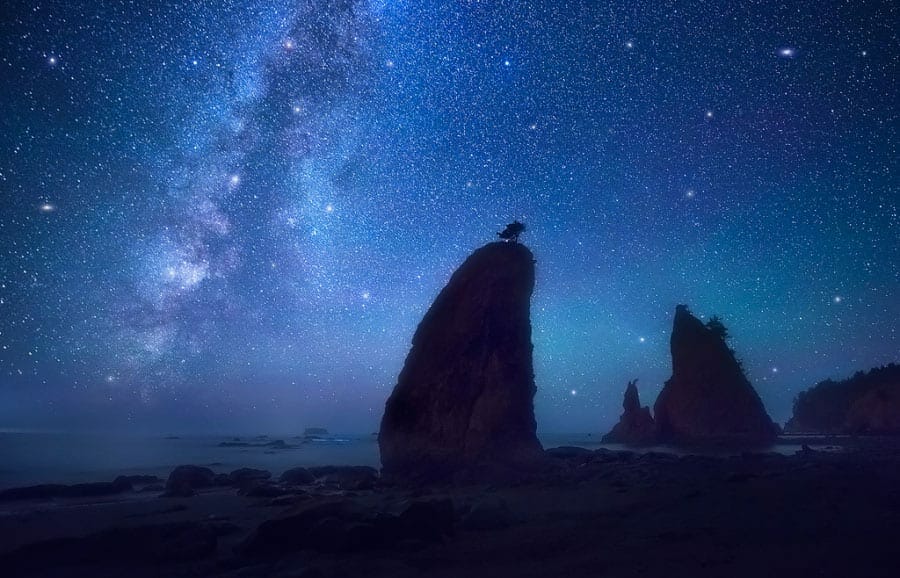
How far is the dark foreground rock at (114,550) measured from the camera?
10.1 m

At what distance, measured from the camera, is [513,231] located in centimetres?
2739

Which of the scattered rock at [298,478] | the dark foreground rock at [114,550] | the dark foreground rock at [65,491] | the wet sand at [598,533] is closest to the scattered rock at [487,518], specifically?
the wet sand at [598,533]

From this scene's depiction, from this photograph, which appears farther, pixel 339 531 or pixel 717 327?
pixel 717 327

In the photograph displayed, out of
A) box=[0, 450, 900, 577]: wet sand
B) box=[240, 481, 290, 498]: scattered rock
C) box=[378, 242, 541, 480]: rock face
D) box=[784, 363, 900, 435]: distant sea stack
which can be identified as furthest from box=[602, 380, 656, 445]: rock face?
box=[240, 481, 290, 498]: scattered rock

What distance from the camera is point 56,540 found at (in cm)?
1064

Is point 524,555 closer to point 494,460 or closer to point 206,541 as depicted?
point 206,541

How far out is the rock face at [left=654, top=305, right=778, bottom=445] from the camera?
53.4 metres

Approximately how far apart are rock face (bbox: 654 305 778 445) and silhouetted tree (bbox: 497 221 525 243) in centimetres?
3879

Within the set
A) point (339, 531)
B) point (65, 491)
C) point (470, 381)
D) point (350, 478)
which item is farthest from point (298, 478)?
point (339, 531)

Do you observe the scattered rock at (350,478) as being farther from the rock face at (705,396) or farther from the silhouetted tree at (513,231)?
the rock face at (705,396)

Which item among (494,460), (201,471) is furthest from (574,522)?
(201,471)

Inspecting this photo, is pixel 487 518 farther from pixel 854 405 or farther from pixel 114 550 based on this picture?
pixel 854 405

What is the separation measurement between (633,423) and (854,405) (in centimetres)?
2835

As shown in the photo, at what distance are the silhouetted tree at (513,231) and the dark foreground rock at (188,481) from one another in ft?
70.8
